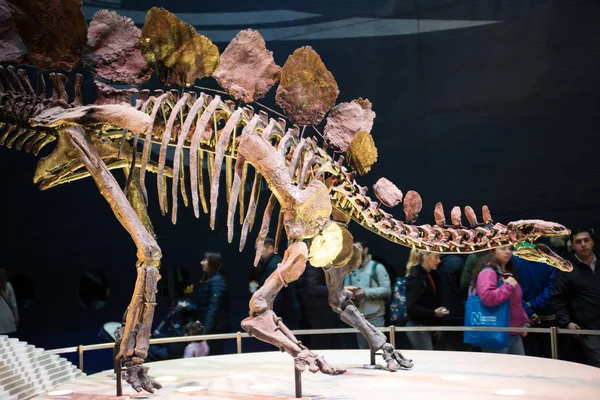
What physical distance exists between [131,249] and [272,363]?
3.75m

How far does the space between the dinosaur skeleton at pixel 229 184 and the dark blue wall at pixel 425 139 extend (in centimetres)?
282

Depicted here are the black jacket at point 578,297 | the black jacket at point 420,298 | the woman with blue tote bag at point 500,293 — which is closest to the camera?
the black jacket at point 578,297

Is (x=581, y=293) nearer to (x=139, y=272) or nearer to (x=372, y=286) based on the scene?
(x=372, y=286)

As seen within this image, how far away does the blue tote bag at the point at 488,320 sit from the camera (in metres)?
5.77

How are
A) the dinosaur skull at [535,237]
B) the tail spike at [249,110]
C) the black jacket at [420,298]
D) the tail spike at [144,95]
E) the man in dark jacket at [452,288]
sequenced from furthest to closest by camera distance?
the man in dark jacket at [452,288] < the black jacket at [420,298] < the tail spike at [249,110] < the tail spike at [144,95] < the dinosaur skull at [535,237]

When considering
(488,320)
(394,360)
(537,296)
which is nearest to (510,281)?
(488,320)

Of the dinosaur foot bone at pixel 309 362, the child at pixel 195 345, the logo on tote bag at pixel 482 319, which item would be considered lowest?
the child at pixel 195 345

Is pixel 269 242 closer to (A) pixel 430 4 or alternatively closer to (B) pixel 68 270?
(B) pixel 68 270

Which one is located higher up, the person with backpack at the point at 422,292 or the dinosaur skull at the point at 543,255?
the dinosaur skull at the point at 543,255

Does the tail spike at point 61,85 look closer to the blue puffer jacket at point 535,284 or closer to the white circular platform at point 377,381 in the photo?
the white circular platform at point 377,381

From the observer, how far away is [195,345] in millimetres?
7246

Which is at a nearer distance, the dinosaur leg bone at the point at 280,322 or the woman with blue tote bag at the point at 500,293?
the dinosaur leg bone at the point at 280,322

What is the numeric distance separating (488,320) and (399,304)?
128cm

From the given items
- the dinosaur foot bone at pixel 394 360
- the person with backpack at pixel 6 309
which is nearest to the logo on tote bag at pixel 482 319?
the dinosaur foot bone at pixel 394 360
